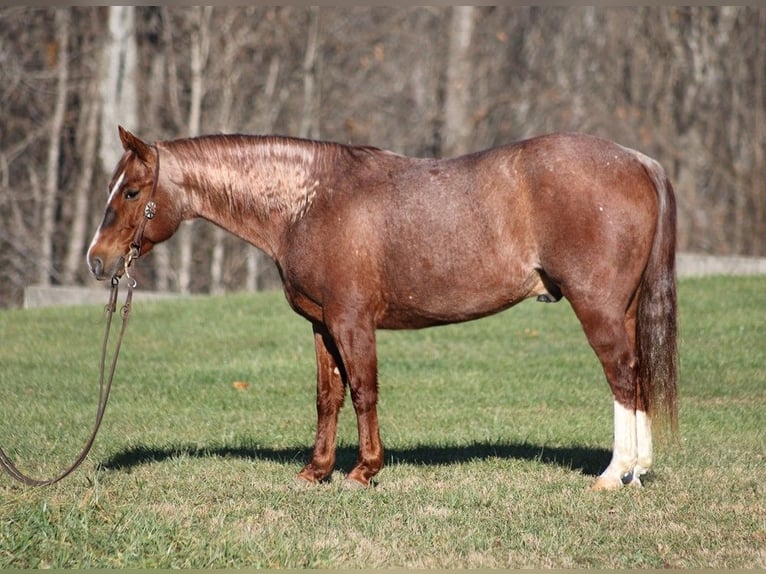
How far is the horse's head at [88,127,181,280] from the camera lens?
6875 millimetres

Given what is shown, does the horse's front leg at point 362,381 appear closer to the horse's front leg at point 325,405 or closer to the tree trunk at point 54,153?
the horse's front leg at point 325,405

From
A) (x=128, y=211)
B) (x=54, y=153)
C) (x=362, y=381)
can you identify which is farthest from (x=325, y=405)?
(x=54, y=153)

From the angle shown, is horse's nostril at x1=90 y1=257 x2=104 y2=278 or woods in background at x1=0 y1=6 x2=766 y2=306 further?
woods in background at x1=0 y1=6 x2=766 y2=306

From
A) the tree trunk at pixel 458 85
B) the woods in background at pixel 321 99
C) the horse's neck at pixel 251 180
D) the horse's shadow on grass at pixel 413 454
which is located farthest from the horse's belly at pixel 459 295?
the tree trunk at pixel 458 85

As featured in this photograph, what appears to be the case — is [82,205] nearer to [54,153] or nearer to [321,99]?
[54,153]

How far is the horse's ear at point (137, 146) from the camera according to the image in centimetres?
680

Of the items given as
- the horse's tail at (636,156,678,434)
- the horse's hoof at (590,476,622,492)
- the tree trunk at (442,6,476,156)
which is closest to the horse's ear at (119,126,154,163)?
the horse's tail at (636,156,678,434)

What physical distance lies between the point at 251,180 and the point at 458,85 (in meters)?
18.4

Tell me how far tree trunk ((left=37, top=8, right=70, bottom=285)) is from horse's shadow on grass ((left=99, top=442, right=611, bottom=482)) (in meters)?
15.0

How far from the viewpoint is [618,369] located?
22.0ft

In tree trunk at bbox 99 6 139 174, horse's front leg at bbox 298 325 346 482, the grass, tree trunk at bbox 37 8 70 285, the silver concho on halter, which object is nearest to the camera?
the grass

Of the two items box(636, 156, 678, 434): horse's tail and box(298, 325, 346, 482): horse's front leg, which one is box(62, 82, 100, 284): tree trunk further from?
box(636, 156, 678, 434): horse's tail

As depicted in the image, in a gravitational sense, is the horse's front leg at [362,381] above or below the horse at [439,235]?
below

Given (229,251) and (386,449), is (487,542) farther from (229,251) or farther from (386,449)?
(229,251)
